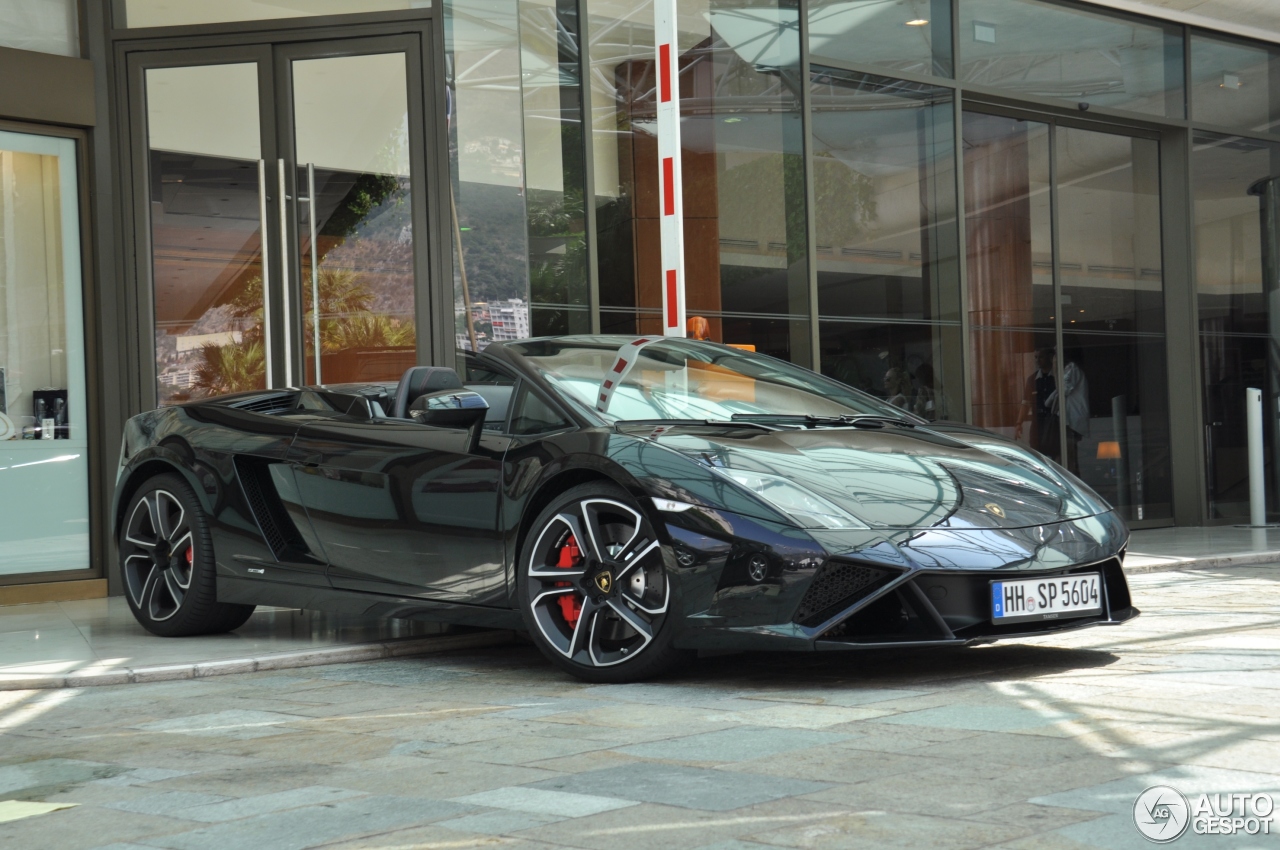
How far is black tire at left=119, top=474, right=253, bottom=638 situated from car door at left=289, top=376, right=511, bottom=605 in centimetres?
80

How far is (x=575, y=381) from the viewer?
5012 millimetres

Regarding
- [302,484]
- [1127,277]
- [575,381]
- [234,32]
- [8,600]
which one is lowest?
[8,600]

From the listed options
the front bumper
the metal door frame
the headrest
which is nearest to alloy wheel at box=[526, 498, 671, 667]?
the front bumper

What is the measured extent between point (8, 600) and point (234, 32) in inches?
155

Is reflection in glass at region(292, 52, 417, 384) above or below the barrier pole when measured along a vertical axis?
above

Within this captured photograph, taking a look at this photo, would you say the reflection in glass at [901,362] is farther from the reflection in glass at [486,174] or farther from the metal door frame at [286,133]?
the metal door frame at [286,133]

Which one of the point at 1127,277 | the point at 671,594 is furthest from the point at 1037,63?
the point at 671,594

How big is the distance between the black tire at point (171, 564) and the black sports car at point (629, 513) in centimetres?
2

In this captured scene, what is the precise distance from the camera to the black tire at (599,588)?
432 cm

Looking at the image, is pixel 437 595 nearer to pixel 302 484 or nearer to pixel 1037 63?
pixel 302 484

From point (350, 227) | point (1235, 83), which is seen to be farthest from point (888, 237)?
point (1235, 83)

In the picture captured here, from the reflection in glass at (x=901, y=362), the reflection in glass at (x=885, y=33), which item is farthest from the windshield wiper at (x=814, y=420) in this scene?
the reflection in glass at (x=885, y=33)

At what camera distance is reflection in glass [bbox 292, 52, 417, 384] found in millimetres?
9398

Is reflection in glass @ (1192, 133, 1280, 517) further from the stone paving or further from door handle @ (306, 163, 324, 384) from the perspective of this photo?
the stone paving
